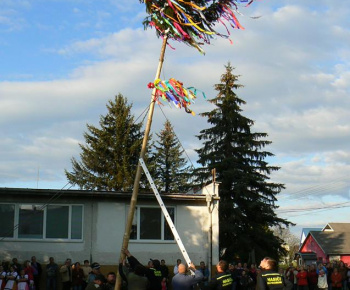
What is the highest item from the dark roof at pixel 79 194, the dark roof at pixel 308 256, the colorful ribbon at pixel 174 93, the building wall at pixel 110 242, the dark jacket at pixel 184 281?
the colorful ribbon at pixel 174 93

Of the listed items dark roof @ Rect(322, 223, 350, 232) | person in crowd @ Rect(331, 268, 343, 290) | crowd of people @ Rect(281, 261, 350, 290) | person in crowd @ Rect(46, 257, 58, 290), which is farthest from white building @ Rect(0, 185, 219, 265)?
dark roof @ Rect(322, 223, 350, 232)

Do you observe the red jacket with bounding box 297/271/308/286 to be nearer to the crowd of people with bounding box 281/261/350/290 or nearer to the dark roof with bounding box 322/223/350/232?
the crowd of people with bounding box 281/261/350/290

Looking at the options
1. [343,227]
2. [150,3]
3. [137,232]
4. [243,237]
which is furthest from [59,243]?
[343,227]

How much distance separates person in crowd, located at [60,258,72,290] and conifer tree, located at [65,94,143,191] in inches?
903

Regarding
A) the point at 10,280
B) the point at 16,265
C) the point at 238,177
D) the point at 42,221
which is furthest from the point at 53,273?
the point at 238,177

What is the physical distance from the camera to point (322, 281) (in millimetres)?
25156

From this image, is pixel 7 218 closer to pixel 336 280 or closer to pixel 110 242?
pixel 110 242

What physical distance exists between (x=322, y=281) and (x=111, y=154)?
24529 millimetres

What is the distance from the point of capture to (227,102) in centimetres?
3712

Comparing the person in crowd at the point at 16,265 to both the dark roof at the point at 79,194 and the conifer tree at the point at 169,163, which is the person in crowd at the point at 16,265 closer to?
the dark roof at the point at 79,194

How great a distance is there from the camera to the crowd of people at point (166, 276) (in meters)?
11.4

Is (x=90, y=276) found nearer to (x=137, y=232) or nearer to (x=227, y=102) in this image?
(x=137, y=232)

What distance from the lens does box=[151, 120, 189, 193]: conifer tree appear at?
176ft

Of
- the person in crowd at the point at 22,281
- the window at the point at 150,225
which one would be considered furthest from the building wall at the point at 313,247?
the person in crowd at the point at 22,281
